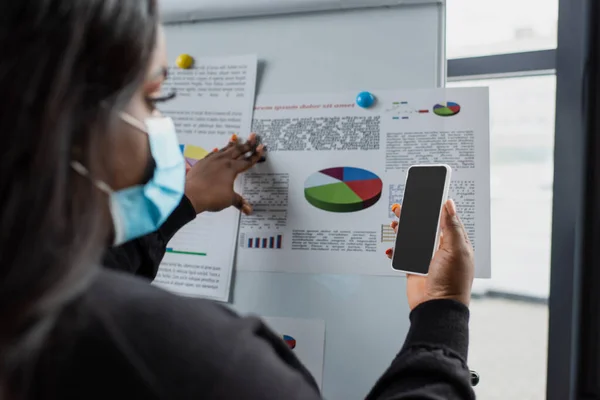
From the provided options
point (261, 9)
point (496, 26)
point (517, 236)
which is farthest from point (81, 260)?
point (517, 236)

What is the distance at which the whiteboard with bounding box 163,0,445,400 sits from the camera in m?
0.74

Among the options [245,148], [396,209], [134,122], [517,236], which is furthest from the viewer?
[517,236]

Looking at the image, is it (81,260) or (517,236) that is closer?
(81,260)

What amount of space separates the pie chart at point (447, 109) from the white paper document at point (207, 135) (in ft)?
0.99

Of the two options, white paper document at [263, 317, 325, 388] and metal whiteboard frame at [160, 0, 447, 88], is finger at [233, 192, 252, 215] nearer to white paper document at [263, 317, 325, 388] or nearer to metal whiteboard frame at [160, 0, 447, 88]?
white paper document at [263, 317, 325, 388]

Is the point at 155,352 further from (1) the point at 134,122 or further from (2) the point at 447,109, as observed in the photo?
(2) the point at 447,109

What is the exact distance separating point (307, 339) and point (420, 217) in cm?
26

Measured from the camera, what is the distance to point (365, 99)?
76 cm

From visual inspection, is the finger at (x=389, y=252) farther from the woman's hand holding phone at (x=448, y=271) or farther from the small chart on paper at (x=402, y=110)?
the small chart on paper at (x=402, y=110)

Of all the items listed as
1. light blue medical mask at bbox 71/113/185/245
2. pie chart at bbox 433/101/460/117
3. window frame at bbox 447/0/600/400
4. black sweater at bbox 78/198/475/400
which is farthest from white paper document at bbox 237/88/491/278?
black sweater at bbox 78/198/475/400

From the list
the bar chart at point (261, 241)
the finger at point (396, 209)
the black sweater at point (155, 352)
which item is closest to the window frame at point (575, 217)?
the finger at point (396, 209)

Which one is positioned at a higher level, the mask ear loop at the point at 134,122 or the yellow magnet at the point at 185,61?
the yellow magnet at the point at 185,61

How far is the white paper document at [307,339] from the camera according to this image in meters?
0.75

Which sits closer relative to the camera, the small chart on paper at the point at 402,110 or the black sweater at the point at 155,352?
the black sweater at the point at 155,352
